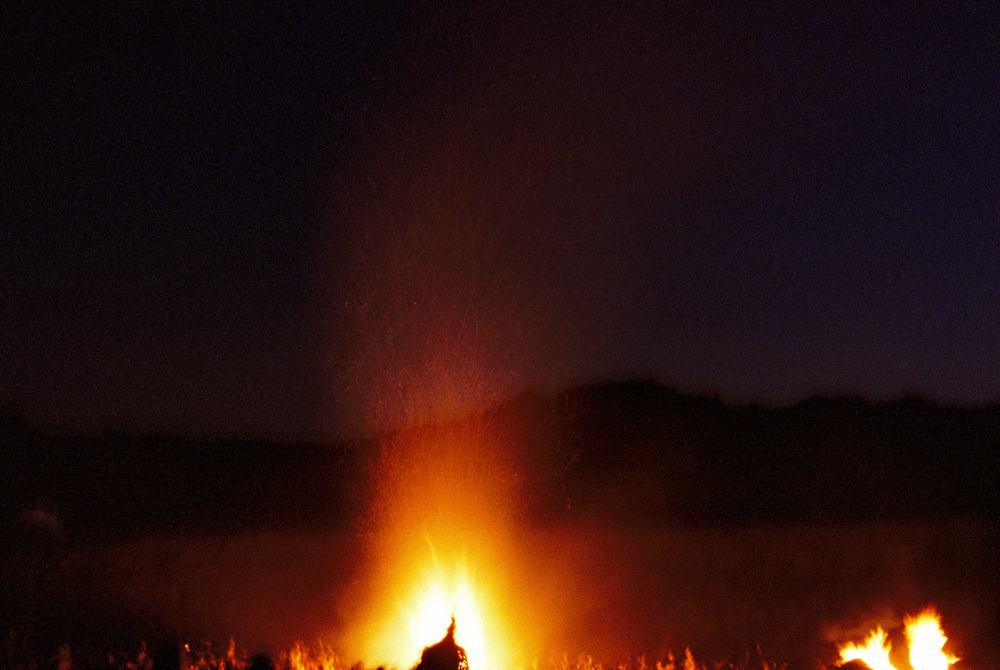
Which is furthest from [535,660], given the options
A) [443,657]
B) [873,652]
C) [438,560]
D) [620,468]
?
[620,468]

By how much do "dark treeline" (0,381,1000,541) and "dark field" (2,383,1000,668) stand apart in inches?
3.2

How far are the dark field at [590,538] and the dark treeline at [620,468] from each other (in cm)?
8

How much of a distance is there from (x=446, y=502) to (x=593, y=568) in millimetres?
2468

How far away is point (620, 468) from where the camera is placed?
19.0 meters

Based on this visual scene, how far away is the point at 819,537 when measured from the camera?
12.3 meters

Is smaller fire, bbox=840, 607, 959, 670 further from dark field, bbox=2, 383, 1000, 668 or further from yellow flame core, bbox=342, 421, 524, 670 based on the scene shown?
yellow flame core, bbox=342, 421, 524, 670

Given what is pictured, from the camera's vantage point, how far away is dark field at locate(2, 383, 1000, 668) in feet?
34.0

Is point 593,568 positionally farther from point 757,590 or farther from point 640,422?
point 640,422

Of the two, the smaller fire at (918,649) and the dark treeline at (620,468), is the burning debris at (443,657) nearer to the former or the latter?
the smaller fire at (918,649)

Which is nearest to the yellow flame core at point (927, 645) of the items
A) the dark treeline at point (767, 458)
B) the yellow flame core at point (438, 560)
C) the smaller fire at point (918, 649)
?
the smaller fire at point (918, 649)

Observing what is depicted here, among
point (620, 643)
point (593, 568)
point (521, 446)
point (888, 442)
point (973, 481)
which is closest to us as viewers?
point (620, 643)

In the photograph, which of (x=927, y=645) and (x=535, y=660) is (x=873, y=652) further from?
(x=535, y=660)

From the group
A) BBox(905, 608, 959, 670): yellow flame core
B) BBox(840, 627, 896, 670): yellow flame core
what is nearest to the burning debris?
BBox(840, 627, 896, 670): yellow flame core

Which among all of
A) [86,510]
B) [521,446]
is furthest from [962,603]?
[86,510]
